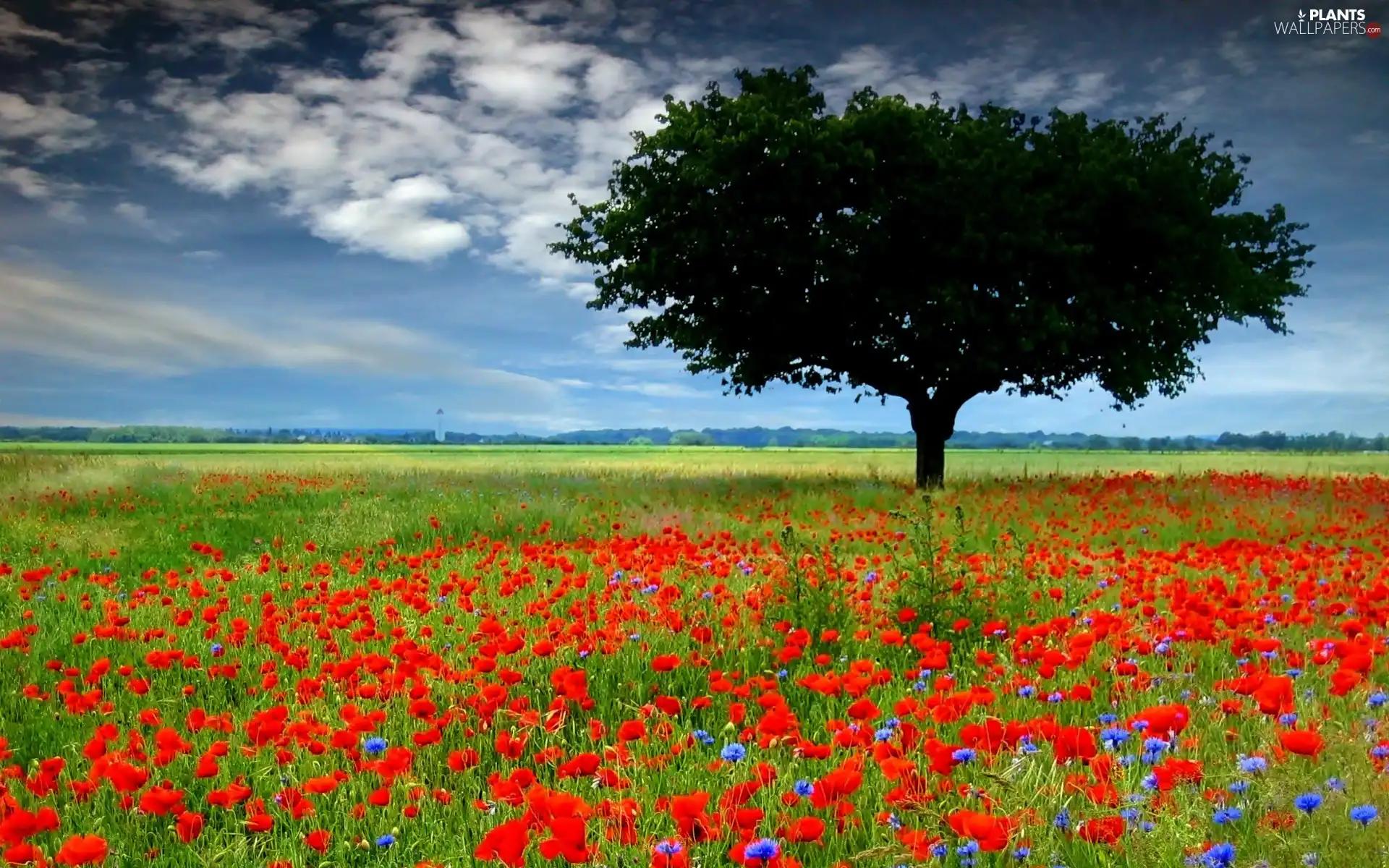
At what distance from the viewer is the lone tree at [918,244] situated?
1775cm

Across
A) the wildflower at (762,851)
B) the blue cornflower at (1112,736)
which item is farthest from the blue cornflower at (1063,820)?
the wildflower at (762,851)

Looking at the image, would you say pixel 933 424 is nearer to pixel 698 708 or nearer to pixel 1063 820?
pixel 698 708

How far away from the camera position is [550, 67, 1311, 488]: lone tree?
1775 centimetres

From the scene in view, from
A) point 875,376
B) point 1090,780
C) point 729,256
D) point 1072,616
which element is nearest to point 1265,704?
point 1090,780

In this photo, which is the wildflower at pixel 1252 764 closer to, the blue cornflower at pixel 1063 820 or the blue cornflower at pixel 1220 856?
the blue cornflower at pixel 1063 820

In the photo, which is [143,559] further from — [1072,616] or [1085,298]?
[1085,298]

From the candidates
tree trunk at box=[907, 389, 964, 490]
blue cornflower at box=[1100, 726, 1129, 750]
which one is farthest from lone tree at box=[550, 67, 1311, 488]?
blue cornflower at box=[1100, 726, 1129, 750]

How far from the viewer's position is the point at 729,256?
60.8ft

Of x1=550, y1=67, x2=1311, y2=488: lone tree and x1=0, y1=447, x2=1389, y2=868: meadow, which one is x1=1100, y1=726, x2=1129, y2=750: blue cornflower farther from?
x1=550, y1=67, x2=1311, y2=488: lone tree

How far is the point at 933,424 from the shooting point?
22.1 m

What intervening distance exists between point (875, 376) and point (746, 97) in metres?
7.03

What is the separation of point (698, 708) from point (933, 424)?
725 inches

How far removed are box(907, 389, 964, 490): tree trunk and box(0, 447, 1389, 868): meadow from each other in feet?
36.2

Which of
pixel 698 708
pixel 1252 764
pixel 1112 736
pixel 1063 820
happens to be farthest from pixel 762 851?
pixel 698 708
